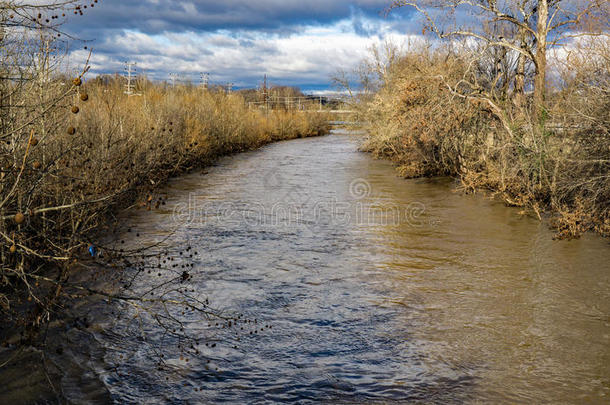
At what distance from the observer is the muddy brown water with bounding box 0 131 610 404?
16.9 ft

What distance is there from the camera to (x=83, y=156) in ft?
31.9

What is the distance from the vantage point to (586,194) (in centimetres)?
1177

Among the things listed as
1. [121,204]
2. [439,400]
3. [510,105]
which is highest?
[510,105]

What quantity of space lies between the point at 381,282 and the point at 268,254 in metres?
2.34

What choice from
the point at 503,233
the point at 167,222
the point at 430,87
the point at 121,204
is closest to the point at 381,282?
the point at 503,233

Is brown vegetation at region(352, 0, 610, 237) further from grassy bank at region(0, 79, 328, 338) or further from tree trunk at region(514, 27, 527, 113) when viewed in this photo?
A: grassy bank at region(0, 79, 328, 338)

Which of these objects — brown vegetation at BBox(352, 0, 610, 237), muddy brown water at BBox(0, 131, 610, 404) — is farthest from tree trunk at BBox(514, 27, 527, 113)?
muddy brown water at BBox(0, 131, 610, 404)

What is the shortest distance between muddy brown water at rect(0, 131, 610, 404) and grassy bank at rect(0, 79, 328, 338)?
0.92 m

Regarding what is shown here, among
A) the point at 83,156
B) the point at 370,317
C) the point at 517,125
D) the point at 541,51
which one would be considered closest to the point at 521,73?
the point at 541,51

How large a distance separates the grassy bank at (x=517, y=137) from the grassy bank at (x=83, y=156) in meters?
7.62

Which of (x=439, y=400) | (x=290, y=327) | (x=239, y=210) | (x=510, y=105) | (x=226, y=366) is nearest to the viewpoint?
(x=439, y=400)

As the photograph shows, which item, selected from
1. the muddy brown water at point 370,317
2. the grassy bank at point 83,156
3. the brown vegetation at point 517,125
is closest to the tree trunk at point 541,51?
the brown vegetation at point 517,125

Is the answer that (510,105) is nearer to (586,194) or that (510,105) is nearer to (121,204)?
(586,194)

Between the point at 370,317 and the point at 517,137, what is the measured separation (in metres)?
8.86
